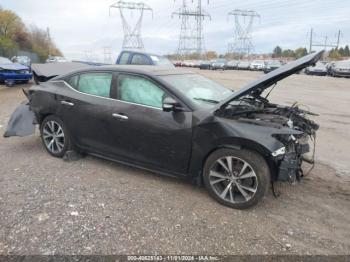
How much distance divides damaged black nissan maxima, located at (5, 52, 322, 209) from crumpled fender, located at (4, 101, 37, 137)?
35 cm

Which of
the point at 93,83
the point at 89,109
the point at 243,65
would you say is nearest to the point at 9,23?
the point at 243,65

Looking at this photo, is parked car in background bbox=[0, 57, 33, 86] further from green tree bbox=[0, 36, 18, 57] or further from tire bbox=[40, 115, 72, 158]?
green tree bbox=[0, 36, 18, 57]

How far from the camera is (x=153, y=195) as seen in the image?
3869 mm

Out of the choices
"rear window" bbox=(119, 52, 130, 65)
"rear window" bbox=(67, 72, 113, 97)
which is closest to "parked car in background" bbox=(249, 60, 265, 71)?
"rear window" bbox=(119, 52, 130, 65)

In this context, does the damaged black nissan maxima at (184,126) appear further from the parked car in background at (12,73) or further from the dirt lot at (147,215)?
the parked car in background at (12,73)

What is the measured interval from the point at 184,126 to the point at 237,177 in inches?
33.0

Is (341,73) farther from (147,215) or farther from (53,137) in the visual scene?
(147,215)

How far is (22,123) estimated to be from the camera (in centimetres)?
528

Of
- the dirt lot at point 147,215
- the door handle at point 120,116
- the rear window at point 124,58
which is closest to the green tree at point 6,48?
the rear window at point 124,58

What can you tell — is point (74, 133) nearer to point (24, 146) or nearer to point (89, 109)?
point (89, 109)

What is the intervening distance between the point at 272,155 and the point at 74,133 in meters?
2.90

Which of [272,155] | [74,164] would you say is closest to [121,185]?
[74,164]

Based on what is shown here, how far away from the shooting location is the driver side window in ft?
13.2

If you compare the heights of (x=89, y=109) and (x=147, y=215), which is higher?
(x=89, y=109)
